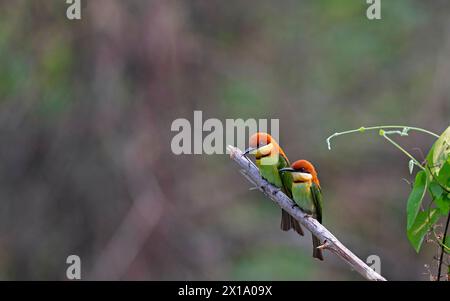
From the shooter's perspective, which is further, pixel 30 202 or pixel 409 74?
pixel 409 74

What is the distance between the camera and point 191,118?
749 cm

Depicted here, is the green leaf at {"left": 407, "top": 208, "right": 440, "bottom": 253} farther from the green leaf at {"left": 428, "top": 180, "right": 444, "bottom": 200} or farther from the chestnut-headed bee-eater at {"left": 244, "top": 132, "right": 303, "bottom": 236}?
the chestnut-headed bee-eater at {"left": 244, "top": 132, "right": 303, "bottom": 236}

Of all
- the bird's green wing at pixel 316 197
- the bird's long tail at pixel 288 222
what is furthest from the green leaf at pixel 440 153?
the bird's long tail at pixel 288 222

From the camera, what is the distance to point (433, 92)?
861 centimetres

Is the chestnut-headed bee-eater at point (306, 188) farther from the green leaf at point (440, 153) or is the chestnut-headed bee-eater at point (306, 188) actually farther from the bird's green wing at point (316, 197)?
the green leaf at point (440, 153)

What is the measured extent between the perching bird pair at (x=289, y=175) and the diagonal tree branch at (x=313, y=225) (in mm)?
65

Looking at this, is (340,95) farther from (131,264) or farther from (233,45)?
(131,264)

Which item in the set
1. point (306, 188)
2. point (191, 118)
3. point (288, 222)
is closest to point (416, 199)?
point (306, 188)

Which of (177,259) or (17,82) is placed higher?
(17,82)

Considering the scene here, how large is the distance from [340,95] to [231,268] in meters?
2.76

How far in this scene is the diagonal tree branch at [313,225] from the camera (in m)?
2.26
